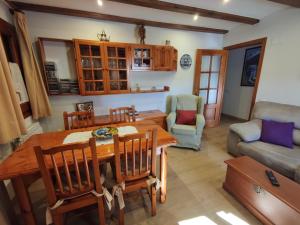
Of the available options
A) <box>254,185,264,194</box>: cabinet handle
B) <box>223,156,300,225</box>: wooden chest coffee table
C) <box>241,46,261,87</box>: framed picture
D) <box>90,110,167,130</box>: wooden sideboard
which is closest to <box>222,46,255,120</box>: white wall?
<box>241,46,261,87</box>: framed picture

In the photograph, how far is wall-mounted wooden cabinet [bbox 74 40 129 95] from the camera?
2.51m

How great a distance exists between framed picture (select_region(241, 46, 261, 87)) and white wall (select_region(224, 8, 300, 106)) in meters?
1.19

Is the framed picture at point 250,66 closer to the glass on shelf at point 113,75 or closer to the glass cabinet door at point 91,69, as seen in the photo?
the glass on shelf at point 113,75

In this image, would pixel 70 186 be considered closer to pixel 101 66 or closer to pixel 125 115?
pixel 125 115

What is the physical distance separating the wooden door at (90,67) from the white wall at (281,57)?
3.19 metres

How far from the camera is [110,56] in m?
2.67

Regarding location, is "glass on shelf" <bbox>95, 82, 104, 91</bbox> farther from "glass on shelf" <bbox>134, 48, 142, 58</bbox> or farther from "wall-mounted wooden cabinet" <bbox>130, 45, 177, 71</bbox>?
"glass on shelf" <bbox>134, 48, 142, 58</bbox>

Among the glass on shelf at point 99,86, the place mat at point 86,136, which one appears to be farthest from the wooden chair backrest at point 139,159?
the glass on shelf at point 99,86

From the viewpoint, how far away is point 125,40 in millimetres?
2965

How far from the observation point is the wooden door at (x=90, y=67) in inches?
97.4

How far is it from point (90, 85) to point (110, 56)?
654mm

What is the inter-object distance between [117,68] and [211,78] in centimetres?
247

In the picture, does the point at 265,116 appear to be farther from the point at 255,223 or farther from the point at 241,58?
the point at 241,58

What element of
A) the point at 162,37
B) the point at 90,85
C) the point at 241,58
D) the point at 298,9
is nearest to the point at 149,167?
the point at 90,85
